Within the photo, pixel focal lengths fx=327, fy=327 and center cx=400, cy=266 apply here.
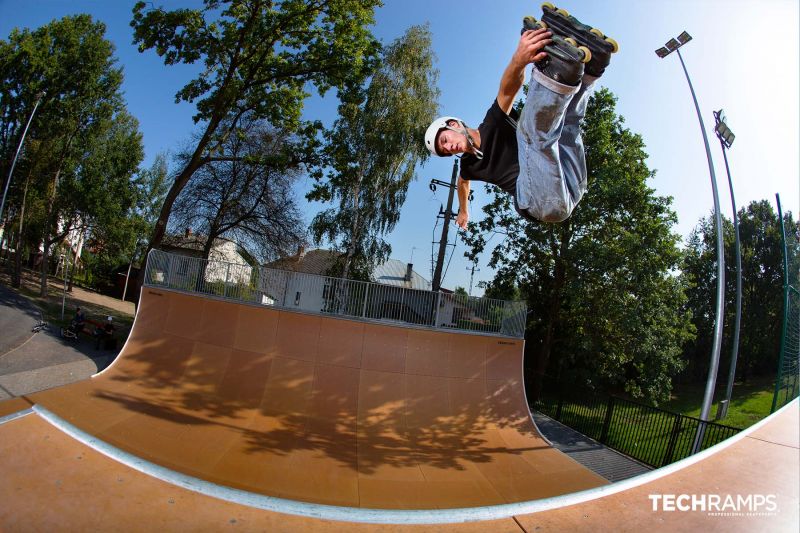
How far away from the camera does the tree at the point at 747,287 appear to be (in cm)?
157

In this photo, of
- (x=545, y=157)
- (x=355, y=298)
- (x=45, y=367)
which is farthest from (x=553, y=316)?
(x=355, y=298)

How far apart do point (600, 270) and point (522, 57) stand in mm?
3075

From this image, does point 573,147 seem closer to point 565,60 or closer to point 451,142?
point 565,60

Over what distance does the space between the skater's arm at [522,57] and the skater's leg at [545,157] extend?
2.0 inches

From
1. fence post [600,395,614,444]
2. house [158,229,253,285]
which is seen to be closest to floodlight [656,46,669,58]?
fence post [600,395,614,444]

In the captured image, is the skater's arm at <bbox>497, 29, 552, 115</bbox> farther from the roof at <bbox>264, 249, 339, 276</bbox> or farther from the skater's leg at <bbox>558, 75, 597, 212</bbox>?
the roof at <bbox>264, 249, 339, 276</bbox>

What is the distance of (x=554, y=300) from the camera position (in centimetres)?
381

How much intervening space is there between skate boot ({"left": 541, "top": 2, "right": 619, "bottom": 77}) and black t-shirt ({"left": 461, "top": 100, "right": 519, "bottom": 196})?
0.46 m

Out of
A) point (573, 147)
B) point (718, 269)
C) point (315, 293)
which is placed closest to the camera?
point (573, 147)

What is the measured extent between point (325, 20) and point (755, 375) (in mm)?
6025

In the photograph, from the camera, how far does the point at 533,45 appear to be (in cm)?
78

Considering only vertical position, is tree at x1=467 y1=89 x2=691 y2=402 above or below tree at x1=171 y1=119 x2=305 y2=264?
below

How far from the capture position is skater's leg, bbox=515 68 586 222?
766 mm

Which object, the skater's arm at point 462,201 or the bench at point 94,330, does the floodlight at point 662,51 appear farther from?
the bench at point 94,330
